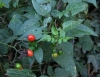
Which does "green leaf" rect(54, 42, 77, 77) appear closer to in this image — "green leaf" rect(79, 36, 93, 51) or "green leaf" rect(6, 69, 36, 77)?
"green leaf" rect(6, 69, 36, 77)

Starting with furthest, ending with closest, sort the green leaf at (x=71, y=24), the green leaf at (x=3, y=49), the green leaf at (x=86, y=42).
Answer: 1. the green leaf at (x=86, y=42)
2. the green leaf at (x=3, y=49)
3. the green leaf at (x=71, y=24)

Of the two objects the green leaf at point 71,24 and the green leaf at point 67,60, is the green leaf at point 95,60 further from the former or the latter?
the green leaf at point 71,24

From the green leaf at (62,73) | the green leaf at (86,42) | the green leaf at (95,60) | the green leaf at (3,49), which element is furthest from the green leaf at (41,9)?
the green leaf at (95,60)

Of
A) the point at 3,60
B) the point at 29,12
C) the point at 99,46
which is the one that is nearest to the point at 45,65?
the point at 3,60

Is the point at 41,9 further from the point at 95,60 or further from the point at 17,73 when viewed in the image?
the point at 95,60

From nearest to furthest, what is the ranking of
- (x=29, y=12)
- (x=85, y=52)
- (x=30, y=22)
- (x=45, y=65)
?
1. (x=30, y=22)
2. (x=29, y=12)
3. (x=45, y=65)
4. (x=85, y=52)

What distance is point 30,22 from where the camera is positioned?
1.32 m

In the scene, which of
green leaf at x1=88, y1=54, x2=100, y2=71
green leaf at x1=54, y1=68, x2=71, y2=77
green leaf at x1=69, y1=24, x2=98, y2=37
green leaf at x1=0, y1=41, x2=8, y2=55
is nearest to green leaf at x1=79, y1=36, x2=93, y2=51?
green leaf at x1=88, y1=54, x2=100, y2=71

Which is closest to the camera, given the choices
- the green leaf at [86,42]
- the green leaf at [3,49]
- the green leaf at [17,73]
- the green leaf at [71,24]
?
the green leaf at [71,24]

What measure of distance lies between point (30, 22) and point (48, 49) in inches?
7.6

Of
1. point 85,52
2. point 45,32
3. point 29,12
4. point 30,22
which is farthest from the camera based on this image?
point 85,52

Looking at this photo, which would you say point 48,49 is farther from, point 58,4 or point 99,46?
point 99,46

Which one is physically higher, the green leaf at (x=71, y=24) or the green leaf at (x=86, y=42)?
the green leaf at (x=71, y=24)

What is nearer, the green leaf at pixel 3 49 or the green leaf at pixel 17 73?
the green leaf at pixel 17 73
